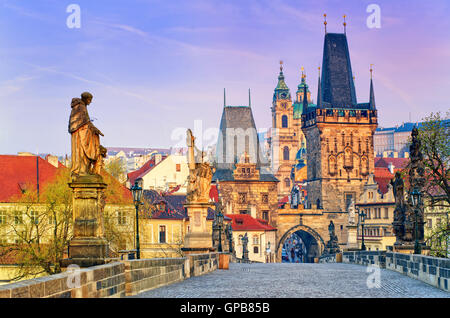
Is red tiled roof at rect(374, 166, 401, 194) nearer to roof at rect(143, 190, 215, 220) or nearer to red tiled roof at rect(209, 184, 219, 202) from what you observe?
red tiled roof at rect(209, 184, 219, 202)

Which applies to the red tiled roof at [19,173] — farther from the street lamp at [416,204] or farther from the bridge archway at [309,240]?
the bridge archway at [309,240]

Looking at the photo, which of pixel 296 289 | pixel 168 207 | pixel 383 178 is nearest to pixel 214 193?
pixel 383 178

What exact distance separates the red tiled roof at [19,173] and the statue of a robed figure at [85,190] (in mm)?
43284

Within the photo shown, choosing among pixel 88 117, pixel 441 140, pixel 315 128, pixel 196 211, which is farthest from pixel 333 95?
pixel 88 117

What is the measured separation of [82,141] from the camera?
1473cm

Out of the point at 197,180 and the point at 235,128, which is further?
the point at 235,128

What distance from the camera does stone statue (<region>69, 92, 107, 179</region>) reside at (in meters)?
14.7

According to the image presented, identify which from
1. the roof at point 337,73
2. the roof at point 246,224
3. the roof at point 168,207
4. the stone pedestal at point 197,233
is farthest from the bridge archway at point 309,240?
the stone pedestal at point 197,233

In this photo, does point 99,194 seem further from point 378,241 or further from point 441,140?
point 378,241

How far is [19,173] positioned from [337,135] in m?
65.8

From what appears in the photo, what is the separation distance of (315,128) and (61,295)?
10952 cm

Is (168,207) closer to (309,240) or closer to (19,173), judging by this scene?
(19,173)
